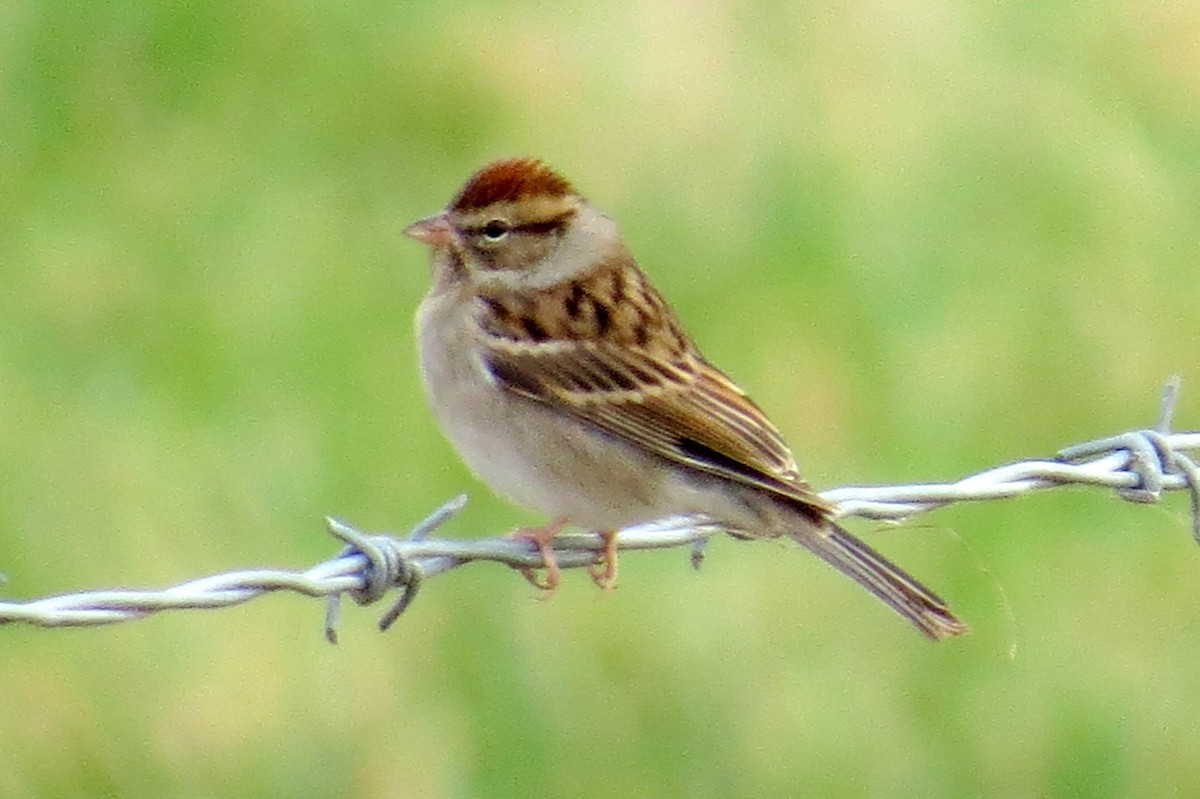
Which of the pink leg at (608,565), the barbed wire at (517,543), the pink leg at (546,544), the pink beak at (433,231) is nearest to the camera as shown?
the barbed wire at (517,543)

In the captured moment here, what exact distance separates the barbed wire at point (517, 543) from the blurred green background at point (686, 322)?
0.26 metres

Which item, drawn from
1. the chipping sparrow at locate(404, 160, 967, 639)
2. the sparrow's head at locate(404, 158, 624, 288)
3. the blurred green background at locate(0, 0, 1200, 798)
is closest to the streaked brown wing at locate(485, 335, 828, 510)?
the chipping sparrow at locate(404, 160, 967, 639)

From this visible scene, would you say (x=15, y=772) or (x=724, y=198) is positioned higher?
(x=724, y=198)

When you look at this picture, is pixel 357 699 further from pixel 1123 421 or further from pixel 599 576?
pixel 1123 421

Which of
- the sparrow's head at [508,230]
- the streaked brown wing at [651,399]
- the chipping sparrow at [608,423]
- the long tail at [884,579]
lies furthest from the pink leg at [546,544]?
the sparrow's head at [508,230]

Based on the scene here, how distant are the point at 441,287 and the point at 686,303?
5.76 ft

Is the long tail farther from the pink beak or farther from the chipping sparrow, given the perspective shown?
the pink beak

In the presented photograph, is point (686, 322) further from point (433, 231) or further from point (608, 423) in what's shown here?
point (608, 423)

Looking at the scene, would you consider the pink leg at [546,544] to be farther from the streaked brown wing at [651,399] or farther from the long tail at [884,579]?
the long tail at [884,579]

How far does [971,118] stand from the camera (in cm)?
701

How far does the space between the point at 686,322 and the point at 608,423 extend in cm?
188

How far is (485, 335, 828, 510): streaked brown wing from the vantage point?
154 inches

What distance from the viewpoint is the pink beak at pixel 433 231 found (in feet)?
14.1

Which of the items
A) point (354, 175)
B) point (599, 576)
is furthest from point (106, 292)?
point (599, 576)
